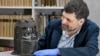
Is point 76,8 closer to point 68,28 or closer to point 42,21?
point 68,28

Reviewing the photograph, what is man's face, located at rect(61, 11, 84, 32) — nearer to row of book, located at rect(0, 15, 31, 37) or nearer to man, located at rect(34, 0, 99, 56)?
man, located at rect(34, 0, 99, 56)

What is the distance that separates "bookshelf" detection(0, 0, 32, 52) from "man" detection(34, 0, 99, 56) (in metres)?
1.63

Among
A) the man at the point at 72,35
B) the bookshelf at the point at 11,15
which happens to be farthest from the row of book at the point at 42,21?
the man at the point at 72,35

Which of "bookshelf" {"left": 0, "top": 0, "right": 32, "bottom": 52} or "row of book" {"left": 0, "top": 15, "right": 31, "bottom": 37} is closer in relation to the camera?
"bookshelf" {"left": 0, "top": 0, "right": 32, "bottom": 52}

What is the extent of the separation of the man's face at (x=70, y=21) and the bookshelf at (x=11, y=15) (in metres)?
1.77

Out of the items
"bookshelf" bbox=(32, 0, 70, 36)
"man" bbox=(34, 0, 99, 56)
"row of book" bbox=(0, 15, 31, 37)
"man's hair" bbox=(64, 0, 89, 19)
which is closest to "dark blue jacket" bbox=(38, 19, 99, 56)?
"man" bbox=(34, 0, 99, 56)

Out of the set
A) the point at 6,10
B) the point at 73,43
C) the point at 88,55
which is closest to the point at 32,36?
the point at 73,43

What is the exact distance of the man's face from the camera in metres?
1.50

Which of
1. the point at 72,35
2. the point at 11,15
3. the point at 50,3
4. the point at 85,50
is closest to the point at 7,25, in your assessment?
the point at 11,15

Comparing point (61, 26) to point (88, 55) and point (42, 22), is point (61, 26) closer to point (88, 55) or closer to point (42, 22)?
point (88, 55)

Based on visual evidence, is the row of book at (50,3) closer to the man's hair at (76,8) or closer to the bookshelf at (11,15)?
the bookshelf at (11,15)

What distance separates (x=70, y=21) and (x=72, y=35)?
14 cm

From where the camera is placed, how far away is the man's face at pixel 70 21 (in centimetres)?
150

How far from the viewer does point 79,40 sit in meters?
1.62
